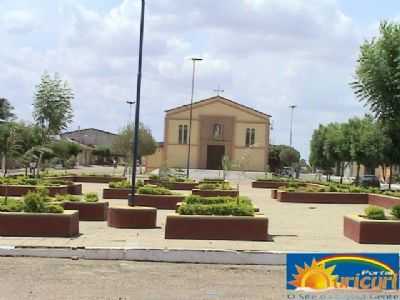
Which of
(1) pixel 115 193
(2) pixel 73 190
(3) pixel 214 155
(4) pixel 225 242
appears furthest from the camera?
(3) pixel 214 155

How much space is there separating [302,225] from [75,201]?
20.0ft

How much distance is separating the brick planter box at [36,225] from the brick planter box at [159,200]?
28.9 feet

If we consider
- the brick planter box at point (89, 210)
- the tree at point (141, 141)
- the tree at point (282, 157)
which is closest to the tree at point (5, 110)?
the tree at point (141, 141)

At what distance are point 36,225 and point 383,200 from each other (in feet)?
53.8

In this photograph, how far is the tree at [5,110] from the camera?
77062mm

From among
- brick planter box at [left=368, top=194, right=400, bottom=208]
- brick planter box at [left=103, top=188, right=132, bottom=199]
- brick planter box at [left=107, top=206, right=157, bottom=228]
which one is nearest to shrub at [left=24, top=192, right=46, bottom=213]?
brick planter box at [left=107, top=206, right=157, bottom=228]

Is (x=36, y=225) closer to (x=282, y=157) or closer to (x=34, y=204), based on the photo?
(x=34, y=204)

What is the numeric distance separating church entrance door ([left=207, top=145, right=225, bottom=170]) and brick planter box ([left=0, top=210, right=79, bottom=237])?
2541 inches

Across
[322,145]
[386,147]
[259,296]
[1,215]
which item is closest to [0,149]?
[322,145]

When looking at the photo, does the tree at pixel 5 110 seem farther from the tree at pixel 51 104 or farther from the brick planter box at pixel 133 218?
the brick planter box at pixel 133 218

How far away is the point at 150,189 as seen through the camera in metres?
22.8

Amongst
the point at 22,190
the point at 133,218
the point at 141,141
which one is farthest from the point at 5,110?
the point at 133,218

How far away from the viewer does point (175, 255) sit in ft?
37.7

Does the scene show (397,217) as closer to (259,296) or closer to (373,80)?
(373,80)
